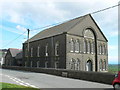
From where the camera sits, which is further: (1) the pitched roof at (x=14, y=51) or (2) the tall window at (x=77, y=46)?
(1) the pitched roof at (x=14, y=51)

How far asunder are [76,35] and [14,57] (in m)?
31.5

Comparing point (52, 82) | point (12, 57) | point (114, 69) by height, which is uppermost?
point (12, 57)

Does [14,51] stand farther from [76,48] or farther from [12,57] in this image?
[76,48]

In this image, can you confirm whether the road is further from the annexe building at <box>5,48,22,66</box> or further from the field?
the annexe building at <box>5,48,22,66</box>

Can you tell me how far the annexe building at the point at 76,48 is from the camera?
30.2m

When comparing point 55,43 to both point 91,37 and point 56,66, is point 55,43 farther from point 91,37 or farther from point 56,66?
point 91,37

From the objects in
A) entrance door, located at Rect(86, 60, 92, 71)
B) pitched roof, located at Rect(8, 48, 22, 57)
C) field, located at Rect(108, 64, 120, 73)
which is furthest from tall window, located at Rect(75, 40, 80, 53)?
pitched roof, located at Rect(8, 48, 22, 57)

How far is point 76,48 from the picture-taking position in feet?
103

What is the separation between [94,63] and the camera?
3475 centimetres

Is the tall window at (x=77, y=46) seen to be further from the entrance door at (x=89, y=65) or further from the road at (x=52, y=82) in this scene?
the road at (x=52, y=82)

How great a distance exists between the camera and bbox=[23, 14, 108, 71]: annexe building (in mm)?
30188

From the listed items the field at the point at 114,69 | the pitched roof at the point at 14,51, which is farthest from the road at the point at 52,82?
the pitched roof at the point at 14,51

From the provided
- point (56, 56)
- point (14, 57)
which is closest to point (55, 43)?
point (56, 56)

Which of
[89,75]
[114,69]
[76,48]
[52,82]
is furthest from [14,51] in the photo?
[52,82]
